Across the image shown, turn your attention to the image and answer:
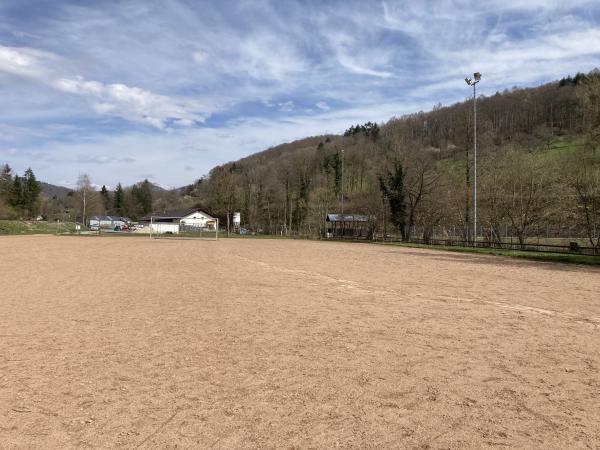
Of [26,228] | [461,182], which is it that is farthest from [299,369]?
[26,228]

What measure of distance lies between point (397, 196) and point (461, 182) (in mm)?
9838

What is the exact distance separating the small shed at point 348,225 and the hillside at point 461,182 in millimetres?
1383

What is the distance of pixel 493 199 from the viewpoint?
116ft

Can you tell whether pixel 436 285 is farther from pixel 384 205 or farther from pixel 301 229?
pixel 301 229

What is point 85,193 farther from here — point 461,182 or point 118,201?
point 461,182

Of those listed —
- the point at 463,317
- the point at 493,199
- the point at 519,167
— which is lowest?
the point at 463,317

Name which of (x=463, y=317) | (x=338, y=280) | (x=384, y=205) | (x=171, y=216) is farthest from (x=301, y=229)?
(x=463, y=317)

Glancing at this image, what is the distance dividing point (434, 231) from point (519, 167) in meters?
12.5

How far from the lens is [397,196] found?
48125 mm

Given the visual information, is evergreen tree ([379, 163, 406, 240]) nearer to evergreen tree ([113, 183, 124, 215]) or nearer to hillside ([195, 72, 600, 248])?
hillside ([195, 72, 600, 248])

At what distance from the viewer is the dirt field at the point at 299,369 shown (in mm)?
3959

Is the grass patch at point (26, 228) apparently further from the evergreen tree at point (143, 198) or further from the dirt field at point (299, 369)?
the dirt field at point (299, 369)

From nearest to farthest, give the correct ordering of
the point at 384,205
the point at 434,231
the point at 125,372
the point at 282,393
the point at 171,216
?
the point at 282,393
the point at 125,372
the point at 434,231
the point at 384,205
the point at 171,216

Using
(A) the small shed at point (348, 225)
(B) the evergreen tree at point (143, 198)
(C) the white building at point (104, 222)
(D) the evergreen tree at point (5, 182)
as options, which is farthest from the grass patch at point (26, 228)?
(B) the evergreen tree at point (143, 198)
